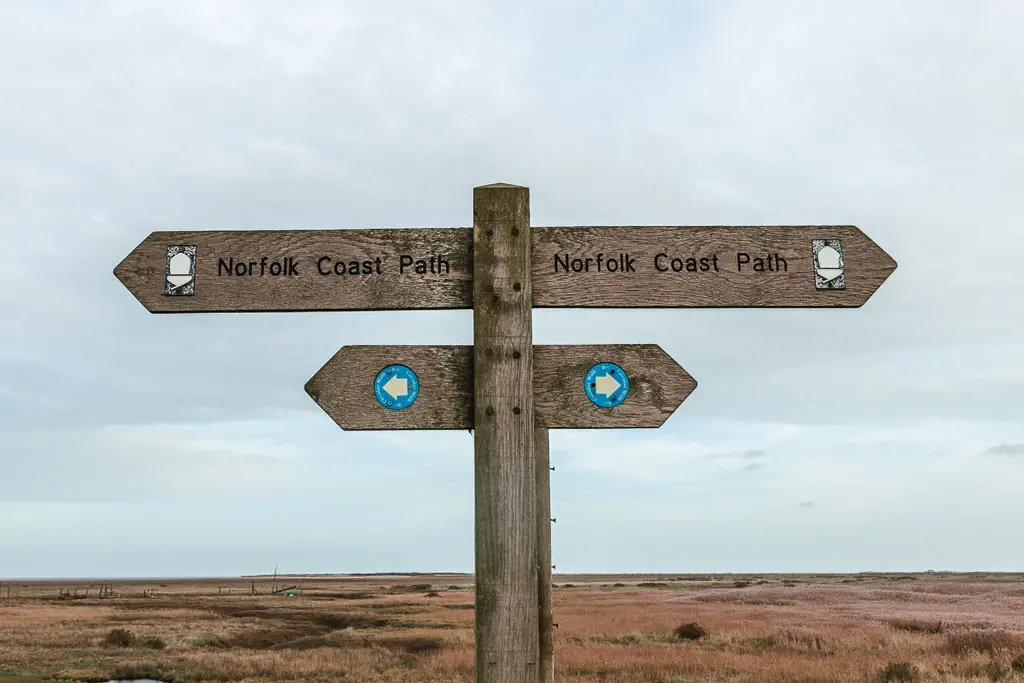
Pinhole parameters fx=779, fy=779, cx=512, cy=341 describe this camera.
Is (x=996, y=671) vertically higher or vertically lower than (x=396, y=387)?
lower

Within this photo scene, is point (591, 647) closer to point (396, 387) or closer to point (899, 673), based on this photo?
point (899, 673)

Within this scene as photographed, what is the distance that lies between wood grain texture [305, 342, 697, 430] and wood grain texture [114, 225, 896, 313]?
8.5 inches

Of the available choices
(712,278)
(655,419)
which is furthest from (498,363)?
(712,278)

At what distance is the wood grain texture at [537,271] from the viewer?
3.36 meters

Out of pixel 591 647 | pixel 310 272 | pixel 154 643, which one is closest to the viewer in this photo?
pixel 310 272

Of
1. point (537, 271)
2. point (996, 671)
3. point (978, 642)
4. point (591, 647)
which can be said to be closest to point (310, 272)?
point (537, 271)

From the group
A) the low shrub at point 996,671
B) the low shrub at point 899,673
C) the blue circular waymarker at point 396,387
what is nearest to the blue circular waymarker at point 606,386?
the blue circular waymarker at point 396,387

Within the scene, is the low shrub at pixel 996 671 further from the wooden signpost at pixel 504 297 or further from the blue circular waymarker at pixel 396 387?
the blue circular waymarker at pixel 396 387

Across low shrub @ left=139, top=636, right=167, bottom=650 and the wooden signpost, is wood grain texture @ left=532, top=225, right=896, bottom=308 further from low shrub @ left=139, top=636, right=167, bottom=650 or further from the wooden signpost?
low shrub @ left=139, top=636, right=167, bottom=650

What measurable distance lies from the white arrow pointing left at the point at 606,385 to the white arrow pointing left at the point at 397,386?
0.80m

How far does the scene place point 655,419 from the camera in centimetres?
325

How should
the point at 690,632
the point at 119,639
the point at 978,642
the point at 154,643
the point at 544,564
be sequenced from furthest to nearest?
the point at 119,639 < the point at 154,643 < the point at 690,632 < the point at 978,642 < the point at 544,564

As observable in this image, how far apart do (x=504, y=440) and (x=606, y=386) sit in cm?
49

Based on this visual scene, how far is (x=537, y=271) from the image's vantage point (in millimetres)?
3332
